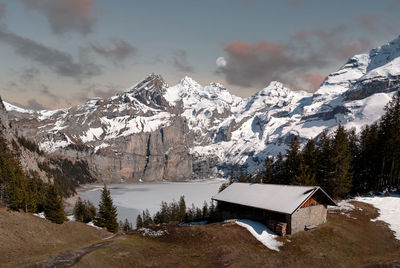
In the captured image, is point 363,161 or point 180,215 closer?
point 363,161

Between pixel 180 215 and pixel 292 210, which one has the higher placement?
pixel 292 210

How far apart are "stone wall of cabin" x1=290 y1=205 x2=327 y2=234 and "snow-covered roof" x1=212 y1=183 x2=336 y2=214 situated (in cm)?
173

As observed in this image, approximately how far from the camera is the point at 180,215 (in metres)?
122

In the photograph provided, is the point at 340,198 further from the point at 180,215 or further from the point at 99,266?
the point at 180,215

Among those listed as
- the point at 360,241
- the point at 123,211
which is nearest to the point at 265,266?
the point at 360,241

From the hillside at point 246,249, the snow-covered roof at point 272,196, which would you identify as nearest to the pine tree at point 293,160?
the snow-covered roof at point 272,196

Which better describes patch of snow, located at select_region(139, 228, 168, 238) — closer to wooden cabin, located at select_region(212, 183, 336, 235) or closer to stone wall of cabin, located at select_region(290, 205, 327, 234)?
wooden cabin, located at select_region(212, 183, 336, 235)

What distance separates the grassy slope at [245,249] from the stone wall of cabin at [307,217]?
119 centimetres

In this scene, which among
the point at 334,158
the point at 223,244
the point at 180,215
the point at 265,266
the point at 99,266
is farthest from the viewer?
the point at 180,215

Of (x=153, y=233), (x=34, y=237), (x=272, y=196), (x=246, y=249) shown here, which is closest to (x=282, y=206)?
(x=272, y=196)

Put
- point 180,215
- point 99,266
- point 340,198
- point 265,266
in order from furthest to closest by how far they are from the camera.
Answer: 1. point 180,215
2. point 340,198
3. point 265,266
4. point 99,266

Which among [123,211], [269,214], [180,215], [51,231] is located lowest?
[123,211]

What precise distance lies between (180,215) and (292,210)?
94.6 m

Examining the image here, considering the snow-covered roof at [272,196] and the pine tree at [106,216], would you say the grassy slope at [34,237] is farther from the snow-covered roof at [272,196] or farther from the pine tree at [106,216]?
the snow-covered roof at [272,196]
